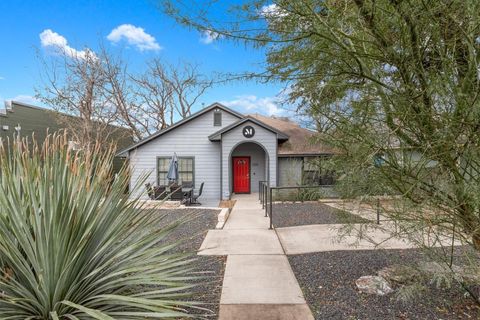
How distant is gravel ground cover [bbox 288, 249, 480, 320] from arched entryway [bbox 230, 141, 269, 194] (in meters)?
12.0

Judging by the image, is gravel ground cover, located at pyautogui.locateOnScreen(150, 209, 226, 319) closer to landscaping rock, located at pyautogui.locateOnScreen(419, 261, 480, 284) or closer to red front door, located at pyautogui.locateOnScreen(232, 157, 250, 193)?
landscaping rock, located at pyautogui.locateOnScreen(419, 261, 480, 284)

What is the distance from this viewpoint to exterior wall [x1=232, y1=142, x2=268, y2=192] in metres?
17.5

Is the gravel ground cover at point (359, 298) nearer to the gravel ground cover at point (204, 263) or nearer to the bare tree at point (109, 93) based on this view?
the gravel ground cover at point (204, 263)

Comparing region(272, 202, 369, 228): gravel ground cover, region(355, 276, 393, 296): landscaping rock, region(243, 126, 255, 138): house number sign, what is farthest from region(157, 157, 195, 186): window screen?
region(355, 276, 393, 296): landscaping rock

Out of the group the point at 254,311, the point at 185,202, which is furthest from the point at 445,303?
the point at 185,202

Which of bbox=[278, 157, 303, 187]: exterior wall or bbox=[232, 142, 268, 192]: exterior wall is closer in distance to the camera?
bbox=[278, 157, 303, 187]: exterior wall

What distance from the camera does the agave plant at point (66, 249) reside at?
239cm

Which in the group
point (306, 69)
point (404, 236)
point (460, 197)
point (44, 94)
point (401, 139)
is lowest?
point (404, 236)

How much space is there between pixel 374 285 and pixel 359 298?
366 millimetres

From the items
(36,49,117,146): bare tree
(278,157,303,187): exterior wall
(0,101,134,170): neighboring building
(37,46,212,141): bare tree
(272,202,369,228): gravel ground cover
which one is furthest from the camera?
(37,46,212,141): bare tree

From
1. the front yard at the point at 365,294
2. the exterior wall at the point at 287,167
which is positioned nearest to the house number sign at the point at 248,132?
the exterior wall at the point at 287,167

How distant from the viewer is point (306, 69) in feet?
9.62

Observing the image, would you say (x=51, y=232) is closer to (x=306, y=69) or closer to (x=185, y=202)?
(x=306, y=69)

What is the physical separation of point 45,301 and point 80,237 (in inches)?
20.3
